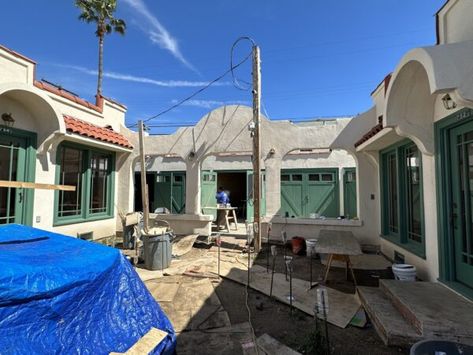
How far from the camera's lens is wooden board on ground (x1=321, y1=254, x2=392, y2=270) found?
609cm

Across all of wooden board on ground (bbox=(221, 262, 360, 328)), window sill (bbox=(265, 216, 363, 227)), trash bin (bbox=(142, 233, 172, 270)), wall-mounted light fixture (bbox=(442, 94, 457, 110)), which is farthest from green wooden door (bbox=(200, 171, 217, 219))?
wall-mounted light fixture (bbox=(442, 94, 457, 110))

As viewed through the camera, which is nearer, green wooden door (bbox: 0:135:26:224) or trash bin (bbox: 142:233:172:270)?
green wooden door (bbox: 0:135:26:224)

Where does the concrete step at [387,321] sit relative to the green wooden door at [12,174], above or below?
below

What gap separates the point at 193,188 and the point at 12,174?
4.65 meters

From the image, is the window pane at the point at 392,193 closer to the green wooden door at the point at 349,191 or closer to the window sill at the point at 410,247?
the window sill at the point at 410,247

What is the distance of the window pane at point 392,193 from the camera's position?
662 centimetres

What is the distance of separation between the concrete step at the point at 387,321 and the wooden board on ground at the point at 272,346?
113 centimetres

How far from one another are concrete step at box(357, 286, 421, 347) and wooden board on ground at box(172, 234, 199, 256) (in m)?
4.90

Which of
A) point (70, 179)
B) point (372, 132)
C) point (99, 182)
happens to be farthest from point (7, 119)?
point (372, 132)

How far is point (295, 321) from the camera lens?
3.83 meters

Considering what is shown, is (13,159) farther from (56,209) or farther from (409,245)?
(409,245)

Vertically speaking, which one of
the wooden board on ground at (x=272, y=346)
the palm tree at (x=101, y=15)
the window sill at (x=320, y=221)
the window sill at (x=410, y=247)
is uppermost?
the palm tree at (x=101, y=15)

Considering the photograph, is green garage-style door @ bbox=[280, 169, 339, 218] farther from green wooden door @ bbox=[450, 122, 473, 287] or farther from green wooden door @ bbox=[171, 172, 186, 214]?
green wooden door @ bbox=[450, 122, 473, 287]

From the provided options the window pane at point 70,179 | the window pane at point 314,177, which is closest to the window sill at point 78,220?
the window pane at point 70,179
